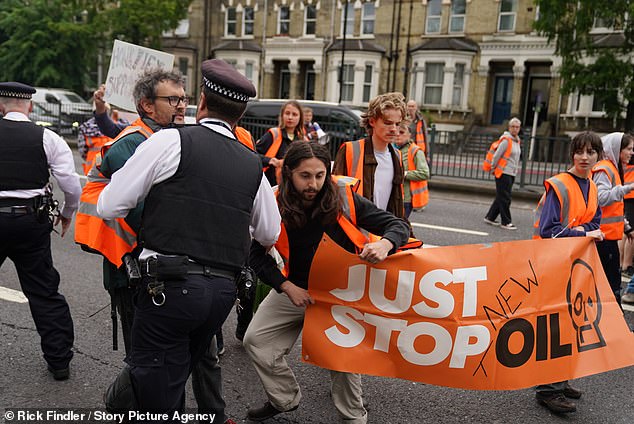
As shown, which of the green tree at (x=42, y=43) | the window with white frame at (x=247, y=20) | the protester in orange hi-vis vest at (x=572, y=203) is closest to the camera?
the protester in orange hi-vis vest at (x=572, y=203)

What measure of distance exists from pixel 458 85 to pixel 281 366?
26.2m

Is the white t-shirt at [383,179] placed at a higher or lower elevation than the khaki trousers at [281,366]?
higher

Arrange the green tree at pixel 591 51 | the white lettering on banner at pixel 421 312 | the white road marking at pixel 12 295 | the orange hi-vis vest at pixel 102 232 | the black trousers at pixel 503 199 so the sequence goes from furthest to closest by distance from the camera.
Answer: the green tree at pixel 591 51 < the black trousers at pixel 503 199 < the white road marking at pixel 12 295 < the white lettering on banner at pixel 421 312 < the orange hi-vis vest at pixel 102 232

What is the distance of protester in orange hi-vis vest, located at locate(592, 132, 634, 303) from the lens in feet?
15.1

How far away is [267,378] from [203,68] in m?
1.69

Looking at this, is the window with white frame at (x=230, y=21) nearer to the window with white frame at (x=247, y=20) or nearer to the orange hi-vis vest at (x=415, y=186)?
the window with white frame at (x=247, y=20)

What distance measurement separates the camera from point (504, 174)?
10.7 m

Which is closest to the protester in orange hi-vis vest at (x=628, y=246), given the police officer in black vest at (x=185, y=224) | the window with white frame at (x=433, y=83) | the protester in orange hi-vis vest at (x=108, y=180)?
the protester in orange hi-vis vest at (x=108, y=180)

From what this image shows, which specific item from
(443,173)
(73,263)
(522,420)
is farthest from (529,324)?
(443,173)

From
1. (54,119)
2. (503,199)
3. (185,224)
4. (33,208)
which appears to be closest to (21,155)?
(33,208)

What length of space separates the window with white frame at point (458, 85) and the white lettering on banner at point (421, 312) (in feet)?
84.4

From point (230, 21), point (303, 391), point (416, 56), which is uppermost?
point (230, 21)

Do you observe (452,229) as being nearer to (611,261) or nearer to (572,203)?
(611,261)

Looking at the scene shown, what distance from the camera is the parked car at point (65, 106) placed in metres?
21.1
